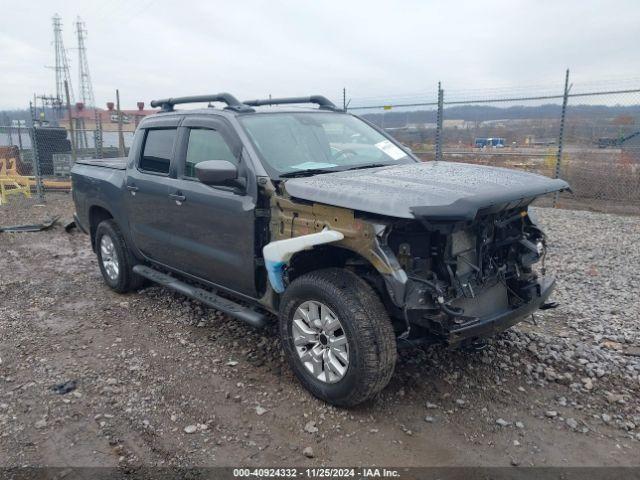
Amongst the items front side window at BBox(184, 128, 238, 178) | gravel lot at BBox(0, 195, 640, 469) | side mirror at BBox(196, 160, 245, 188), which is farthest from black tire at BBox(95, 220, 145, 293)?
side mirror at BBox(196, 160, 245, 188)

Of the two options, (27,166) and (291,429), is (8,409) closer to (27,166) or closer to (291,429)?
(291,429)

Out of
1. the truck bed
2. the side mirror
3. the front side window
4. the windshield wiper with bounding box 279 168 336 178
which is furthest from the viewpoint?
the truck bed

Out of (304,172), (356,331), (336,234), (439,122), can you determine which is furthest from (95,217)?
(439,122)

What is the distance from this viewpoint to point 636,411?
3328 millimetres

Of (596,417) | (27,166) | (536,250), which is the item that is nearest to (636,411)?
(596,417)

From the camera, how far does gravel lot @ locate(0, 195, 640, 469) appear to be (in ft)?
9.83

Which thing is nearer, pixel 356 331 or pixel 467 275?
pixel 356 331

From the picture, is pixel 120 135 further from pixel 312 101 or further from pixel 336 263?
pixel 336 263

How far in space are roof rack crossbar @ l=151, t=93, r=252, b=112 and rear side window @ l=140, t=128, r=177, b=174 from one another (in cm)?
33

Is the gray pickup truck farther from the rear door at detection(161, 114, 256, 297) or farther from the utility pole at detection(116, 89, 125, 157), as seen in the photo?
the utility pole at detection(116, 89, 125, 157)

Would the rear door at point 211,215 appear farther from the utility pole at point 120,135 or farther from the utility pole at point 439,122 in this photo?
the utility pole at point 120,135

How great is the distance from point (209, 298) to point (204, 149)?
125 cm

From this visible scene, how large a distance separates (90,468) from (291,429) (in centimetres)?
115

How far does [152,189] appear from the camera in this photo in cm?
478
